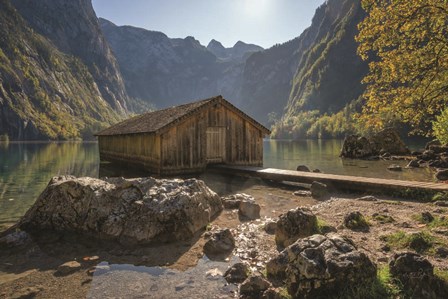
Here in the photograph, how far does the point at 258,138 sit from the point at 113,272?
20.4 meters

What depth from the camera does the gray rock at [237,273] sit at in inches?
246

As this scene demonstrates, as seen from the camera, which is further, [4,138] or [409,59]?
[4,138]

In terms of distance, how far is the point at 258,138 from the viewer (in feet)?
85.6

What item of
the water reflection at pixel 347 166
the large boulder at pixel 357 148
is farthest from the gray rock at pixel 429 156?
the large boulder at pixel 357 148

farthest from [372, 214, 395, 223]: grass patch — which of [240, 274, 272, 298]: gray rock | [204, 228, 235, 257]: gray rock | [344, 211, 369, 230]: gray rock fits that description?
[240, 274, 272, 298]: gray rock

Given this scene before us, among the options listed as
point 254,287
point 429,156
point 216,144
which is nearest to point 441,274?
point 254,287

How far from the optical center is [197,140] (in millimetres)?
22953

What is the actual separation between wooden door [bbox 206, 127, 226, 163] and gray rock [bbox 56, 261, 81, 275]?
54.6ft

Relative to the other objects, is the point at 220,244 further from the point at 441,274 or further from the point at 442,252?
the point at 442,252

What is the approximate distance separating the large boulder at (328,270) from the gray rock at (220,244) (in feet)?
8.99

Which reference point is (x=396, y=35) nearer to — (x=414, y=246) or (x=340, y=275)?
(x=414, y=246)

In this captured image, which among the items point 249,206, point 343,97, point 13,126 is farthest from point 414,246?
point 343,97

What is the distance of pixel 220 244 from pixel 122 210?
11.3 feet

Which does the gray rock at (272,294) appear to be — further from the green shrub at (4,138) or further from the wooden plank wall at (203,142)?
the green shrub at (4,138)
